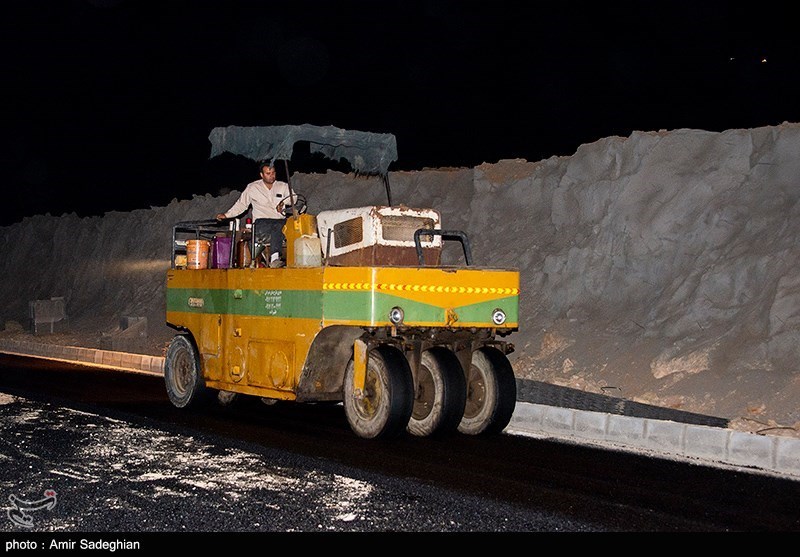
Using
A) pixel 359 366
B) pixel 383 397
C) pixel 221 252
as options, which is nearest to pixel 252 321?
pixel 221 252

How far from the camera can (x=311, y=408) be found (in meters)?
13.7

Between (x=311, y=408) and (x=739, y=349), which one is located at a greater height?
(x=739, y=349)

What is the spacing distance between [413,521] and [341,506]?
0.70 m

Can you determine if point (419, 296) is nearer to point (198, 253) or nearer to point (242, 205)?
point (242, 205)

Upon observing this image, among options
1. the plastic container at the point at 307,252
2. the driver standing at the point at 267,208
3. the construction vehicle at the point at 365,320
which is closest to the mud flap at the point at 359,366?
the construction vehicle at the point at 365,320

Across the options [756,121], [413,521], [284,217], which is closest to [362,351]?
[284,217]

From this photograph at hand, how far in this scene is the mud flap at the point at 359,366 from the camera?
10.7 metres

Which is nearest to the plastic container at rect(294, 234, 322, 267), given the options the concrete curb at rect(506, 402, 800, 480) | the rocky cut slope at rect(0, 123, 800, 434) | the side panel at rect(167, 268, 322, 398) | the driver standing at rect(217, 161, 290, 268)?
the side panel at rect(167, 268, 322, 398)

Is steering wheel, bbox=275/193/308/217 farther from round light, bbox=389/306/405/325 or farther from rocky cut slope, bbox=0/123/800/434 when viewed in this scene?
rocky cut slope, bbox=0/123/800/434

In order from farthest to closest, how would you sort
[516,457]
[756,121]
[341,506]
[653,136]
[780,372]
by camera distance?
[756,121]
[653,136]
[780,372]
[516,457]
[341,506]

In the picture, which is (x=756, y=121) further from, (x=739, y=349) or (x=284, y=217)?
(x=284, y=217)

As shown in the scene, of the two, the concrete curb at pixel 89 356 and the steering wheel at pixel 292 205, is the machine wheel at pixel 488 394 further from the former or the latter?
the concrete curb at pixel 89 356

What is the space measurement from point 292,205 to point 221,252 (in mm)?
1895

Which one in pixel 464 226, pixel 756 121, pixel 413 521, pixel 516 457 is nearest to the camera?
pixel 413 521
